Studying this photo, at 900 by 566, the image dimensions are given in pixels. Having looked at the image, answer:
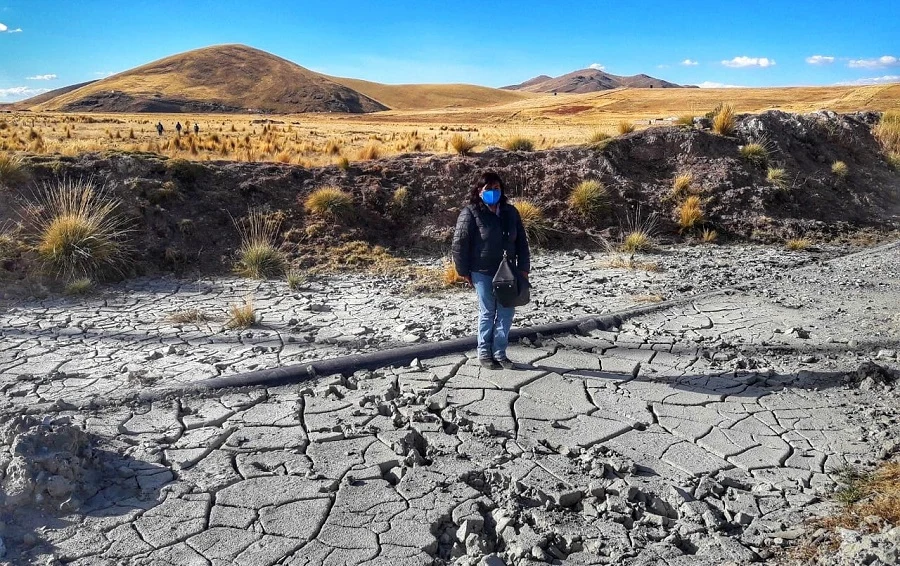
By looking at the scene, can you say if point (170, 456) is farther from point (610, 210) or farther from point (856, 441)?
point (610, 210)

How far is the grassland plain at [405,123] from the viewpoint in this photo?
714 inches

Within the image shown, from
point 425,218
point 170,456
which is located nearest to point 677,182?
point 425,218

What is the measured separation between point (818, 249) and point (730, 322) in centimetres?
597

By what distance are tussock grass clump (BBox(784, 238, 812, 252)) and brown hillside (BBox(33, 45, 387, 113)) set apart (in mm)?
76265

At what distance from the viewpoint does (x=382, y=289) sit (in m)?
9.42

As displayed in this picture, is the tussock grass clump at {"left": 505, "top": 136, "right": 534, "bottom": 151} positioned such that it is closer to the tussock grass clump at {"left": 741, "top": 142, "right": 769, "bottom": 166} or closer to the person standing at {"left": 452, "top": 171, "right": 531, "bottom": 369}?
the tussock grass clump at {"left": 741, "top": 142, "right": 769, "bottom": 166}

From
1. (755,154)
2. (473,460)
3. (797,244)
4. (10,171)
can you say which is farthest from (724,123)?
(10,171)

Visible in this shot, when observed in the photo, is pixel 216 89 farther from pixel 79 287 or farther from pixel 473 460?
pixel 473 460

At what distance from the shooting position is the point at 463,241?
604 centimetres

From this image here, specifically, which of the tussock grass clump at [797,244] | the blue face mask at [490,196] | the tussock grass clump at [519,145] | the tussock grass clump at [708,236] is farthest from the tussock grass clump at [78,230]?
the tussock grass clump at [797,244]

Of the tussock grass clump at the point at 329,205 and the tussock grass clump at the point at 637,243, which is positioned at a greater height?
the tussock grass clump at the point at 329,205

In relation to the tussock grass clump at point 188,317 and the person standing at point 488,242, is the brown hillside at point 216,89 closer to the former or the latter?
the tussock grass clump at point 188,317

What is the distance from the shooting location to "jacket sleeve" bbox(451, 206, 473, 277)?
19.7 feet

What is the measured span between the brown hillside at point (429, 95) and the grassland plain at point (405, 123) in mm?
190
